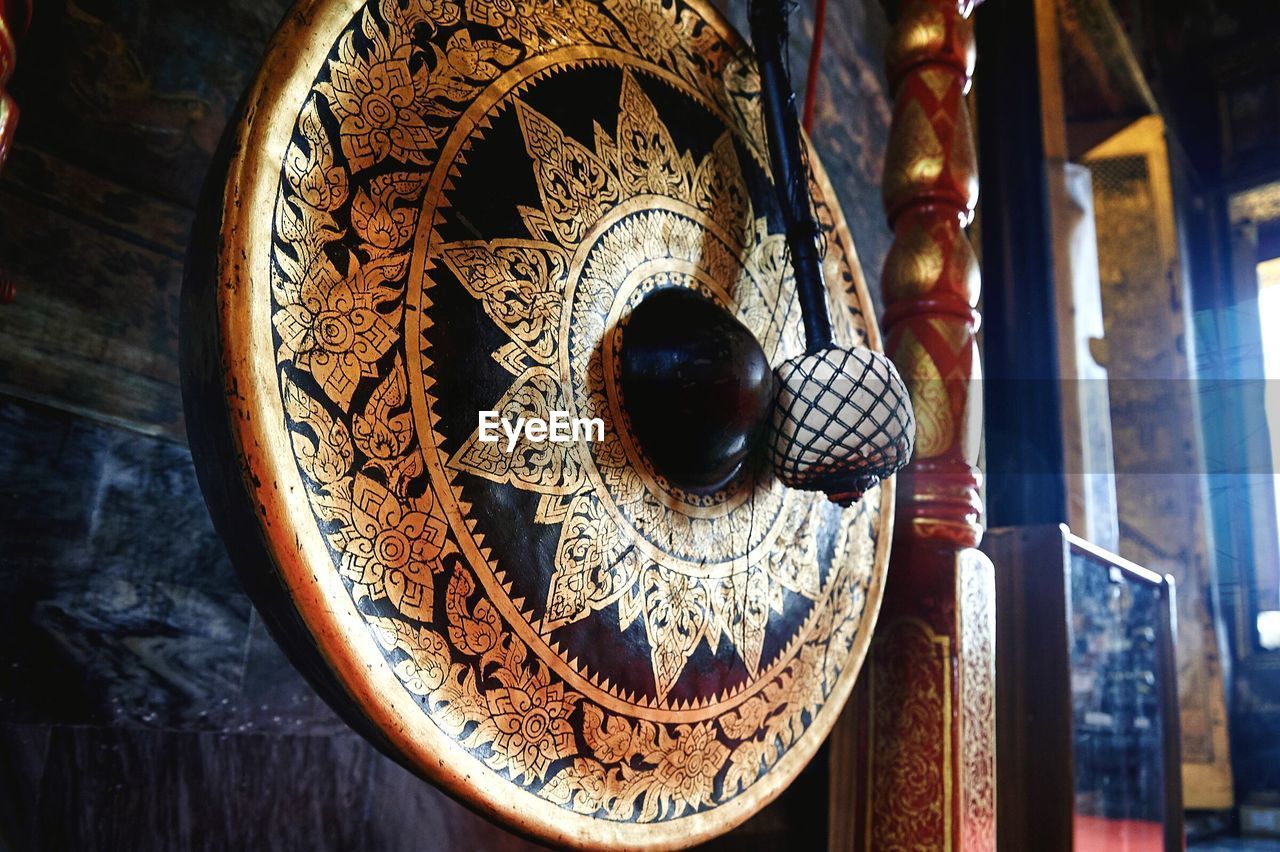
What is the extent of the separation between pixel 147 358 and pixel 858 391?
1.94 feet

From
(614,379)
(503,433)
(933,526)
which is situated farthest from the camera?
(933,526)

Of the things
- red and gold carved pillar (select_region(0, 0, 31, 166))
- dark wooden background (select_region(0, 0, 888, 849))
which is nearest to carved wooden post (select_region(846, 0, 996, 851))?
dark wooden background (select_region(0, 0, 888, 849))

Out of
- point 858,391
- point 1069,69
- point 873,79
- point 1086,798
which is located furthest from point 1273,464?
point 858,391

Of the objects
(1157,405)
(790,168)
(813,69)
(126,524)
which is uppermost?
(1157,405)

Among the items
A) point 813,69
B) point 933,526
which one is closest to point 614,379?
point 933,526

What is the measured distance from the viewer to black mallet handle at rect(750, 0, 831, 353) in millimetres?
846

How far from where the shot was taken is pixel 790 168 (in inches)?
35.0

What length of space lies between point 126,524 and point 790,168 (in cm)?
66

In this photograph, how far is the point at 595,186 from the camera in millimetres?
733

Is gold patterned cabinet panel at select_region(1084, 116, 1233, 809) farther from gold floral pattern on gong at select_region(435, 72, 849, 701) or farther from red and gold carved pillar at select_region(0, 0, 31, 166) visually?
red and gold carved pillar at select_region(0, 0, 31, 166)

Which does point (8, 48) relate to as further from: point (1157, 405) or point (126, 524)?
point (1157, 405)

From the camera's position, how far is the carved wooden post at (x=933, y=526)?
40.3 inches

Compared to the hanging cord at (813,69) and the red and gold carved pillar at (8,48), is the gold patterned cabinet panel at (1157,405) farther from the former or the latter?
the red and gold carved pillar at (8,48)

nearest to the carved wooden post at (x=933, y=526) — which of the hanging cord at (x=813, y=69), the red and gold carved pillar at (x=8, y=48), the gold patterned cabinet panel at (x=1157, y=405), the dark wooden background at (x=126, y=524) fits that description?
the hanging cord at (x=813, y=69)
